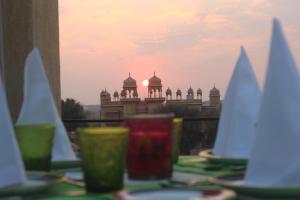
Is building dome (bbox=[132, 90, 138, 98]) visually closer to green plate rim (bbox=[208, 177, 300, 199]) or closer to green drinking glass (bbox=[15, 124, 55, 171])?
green drinking glass (bbox=[15, 124, 55, 171])

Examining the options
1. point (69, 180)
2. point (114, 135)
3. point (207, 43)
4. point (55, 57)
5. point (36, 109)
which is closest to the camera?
point (114, 135)

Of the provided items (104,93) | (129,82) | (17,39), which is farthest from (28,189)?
(104,93)

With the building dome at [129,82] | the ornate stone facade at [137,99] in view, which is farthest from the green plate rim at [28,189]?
the building dome at [129,82]

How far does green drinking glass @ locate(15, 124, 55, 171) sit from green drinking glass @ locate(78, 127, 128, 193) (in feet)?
0.81

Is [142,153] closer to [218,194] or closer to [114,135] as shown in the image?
[114,135]

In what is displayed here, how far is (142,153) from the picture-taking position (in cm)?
114

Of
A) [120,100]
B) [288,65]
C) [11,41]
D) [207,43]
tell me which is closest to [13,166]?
[288,65]

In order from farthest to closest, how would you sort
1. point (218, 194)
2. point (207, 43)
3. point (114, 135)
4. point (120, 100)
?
point (120, 100), point (207, 43), point (114, 135), point (218, 194)

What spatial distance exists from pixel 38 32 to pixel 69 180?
2.98 metres

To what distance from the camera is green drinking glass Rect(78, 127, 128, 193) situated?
1.04 meters

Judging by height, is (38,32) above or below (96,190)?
above

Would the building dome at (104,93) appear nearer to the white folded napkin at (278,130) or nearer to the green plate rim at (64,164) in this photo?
the green plate rim at (64,164)

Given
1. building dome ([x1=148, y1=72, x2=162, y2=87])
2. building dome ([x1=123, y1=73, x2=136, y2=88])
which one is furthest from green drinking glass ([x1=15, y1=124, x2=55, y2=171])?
building dome ([x1=123, y1=73, x2=136, y2=88])

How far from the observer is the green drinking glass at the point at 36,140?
1.29 meters
